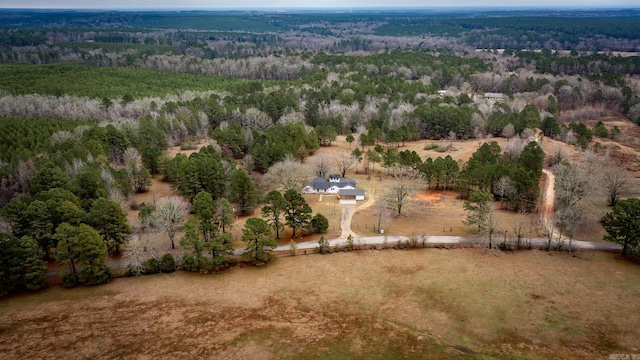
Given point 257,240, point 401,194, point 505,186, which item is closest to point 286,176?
point 401,194

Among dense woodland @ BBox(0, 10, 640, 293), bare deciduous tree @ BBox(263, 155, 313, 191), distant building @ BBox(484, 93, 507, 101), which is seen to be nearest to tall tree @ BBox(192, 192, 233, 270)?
dense woodland @ BBox(0, 10, 640, 293)

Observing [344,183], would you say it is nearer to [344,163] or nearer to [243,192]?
[344,163]

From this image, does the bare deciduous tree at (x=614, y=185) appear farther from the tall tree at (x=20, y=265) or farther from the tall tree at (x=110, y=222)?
the tall tree at (x=20, y=265)

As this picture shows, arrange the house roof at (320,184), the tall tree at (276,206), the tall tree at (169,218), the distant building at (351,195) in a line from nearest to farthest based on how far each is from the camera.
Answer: the tall tree at (169,218) → the tall tree at (276,206) → the distant building at (351,195) → the house roof at (320,184)

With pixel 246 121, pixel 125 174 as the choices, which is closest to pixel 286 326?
pixel 125 174

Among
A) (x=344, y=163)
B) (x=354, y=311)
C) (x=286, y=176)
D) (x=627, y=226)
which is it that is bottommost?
(x=354, y=311)

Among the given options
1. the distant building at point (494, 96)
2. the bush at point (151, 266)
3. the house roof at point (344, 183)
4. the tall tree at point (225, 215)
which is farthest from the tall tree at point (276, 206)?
the distant building at point (494, 96)
